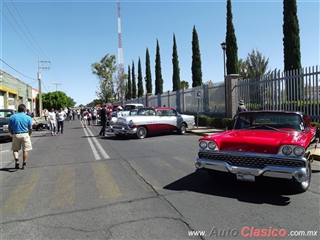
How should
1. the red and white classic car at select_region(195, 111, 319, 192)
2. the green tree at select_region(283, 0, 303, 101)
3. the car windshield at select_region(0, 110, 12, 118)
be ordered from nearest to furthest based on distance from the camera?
the red and white classic car at select_region(195, 111, 319, 192) → the car windshield at select_region(0, 110, 12, 118) → the green tree at select_region(283, 0, 303, 101)

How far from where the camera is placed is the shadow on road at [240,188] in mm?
4773

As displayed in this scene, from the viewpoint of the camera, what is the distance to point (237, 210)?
4.29 metres

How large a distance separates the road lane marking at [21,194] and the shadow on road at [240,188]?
2.67 metres

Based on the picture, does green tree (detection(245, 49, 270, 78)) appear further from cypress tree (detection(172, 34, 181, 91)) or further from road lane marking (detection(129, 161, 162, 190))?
road lane marking (detection(129, 161, 162, 190))

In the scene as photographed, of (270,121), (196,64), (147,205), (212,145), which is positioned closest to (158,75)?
(196,64)

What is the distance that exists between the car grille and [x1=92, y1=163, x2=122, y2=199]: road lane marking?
1963 mm

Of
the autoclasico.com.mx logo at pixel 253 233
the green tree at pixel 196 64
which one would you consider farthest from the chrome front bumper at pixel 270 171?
the green tree at pixel 196 64

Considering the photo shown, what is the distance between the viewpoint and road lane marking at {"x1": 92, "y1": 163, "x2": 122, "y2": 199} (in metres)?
5.24

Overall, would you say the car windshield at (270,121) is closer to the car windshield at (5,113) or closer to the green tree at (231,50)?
the car windshield at (5,113)

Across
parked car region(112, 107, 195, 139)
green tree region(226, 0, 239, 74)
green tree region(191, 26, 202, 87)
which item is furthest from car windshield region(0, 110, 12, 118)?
green tree region(191, 26, 202, 87)

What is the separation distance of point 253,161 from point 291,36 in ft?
54.5

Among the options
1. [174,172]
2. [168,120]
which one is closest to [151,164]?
[174,172]

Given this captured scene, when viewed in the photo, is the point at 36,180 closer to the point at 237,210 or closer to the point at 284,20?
the point at 237,210

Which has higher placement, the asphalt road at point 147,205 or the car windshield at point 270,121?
the car windshield at point 270,121
